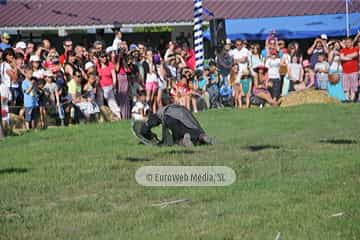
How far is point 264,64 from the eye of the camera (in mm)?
22469

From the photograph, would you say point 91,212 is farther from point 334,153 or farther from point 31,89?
point 31,89

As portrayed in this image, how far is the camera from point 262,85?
22.3 meters

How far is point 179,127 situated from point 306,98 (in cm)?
916

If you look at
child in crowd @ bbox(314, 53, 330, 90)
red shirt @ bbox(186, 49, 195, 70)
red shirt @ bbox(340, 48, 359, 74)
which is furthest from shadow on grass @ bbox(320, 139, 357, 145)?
red shirt @ bbox(186, 49, 195, 70)

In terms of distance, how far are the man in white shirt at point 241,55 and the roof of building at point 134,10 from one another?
9134 mm

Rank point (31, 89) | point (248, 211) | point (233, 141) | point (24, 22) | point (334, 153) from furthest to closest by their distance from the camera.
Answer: point (24, 22) → point (31, 89) → point (233, 141) → point (334, 153) → point (248, 211)

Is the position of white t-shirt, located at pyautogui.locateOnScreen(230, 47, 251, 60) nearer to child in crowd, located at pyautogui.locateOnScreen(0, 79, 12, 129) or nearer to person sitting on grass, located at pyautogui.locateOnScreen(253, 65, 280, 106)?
person sitting on grass, located at pyautogui.locateOnScreen(253, 65, 280, 106)

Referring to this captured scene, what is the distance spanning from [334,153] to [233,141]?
7.96 ft

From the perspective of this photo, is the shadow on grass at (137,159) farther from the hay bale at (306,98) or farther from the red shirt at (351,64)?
the red shirt at (351,64)

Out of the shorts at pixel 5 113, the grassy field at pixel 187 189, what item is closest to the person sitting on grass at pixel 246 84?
the grassy field at pixel 187 189

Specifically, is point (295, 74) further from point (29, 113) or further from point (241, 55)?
point (29, 113)

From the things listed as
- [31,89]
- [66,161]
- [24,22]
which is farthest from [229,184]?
[24,22]

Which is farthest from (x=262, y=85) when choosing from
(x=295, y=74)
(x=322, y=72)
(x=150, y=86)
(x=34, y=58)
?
(x=34, y=58)

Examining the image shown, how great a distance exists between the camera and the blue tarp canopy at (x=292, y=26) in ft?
94.7
